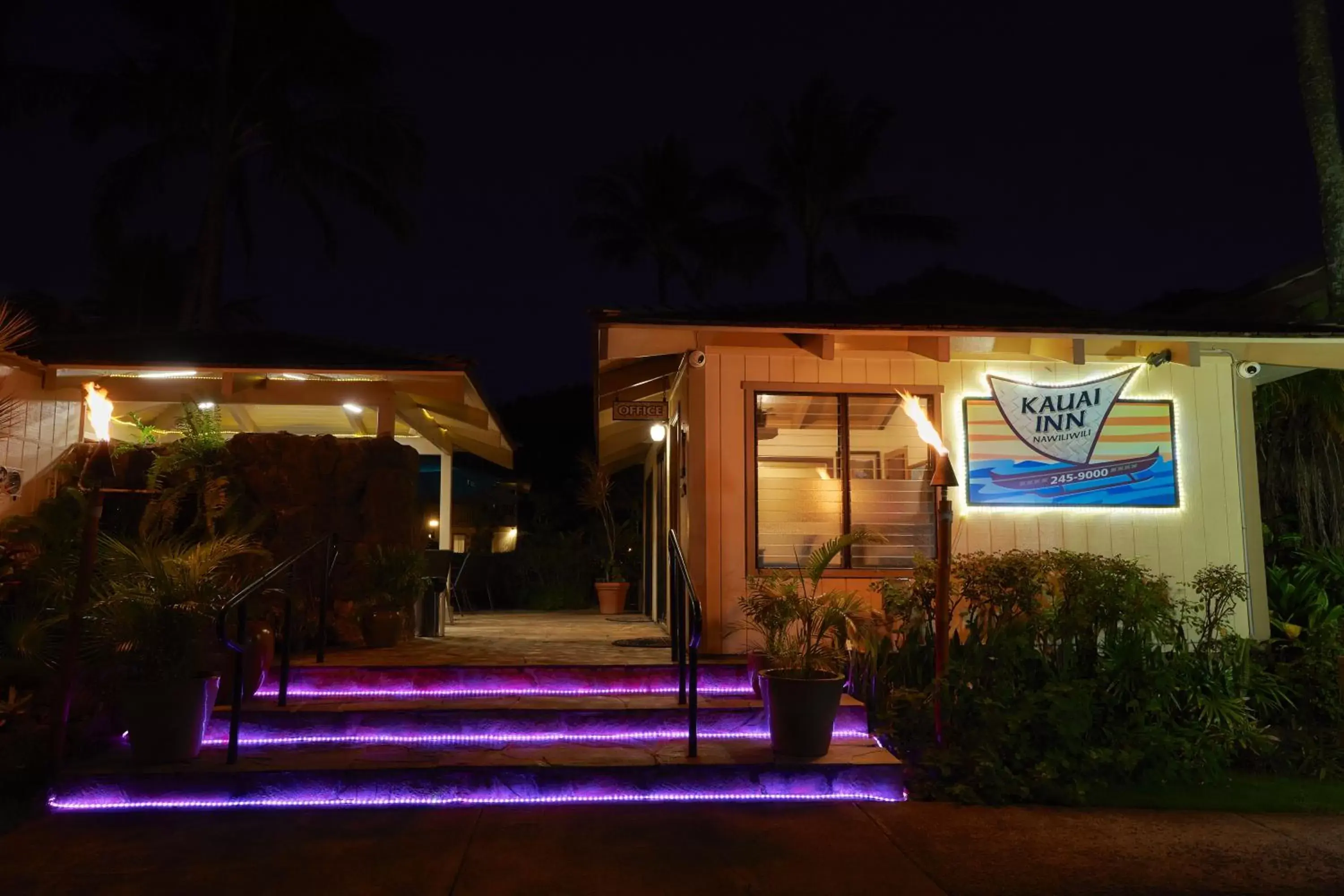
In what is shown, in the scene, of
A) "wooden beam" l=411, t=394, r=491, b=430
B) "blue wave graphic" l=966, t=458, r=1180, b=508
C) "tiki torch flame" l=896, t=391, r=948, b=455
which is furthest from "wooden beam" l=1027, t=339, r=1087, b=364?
"wooden beam" l=411, t=394, r=491, b=430

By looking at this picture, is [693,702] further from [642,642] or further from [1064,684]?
[642,642]

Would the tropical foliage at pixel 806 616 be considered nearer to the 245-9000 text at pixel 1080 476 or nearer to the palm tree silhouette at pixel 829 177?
the 245-9000 text at pixel 1080 476

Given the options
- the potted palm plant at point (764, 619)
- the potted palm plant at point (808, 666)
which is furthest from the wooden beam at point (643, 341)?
the potted palm plant at point (808, 666)

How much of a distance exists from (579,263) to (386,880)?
21973 mm

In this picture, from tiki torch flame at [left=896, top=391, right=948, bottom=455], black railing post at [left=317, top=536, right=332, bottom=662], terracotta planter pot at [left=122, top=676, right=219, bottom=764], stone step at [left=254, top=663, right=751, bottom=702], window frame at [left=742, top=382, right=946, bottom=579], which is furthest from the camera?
window frame at [left=742, top=382, right=946, bottom=579]

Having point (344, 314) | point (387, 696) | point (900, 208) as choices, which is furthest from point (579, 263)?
point (344, 314)

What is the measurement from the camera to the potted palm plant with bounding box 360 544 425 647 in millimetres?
8141

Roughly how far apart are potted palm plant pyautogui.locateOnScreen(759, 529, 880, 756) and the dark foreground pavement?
45 centimetres

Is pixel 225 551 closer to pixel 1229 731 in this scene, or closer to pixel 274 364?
pixel 274 364

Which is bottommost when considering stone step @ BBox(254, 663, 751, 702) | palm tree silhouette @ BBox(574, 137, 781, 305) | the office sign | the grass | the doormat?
the grass

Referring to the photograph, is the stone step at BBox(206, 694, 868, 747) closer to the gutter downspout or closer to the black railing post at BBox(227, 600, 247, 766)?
the black railing post at BBox(227, 600, 247, 766)

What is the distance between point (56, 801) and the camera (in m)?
5.15

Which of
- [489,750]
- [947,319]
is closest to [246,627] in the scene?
[489,750]

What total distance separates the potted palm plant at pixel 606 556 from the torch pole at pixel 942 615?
9269 millimetres
